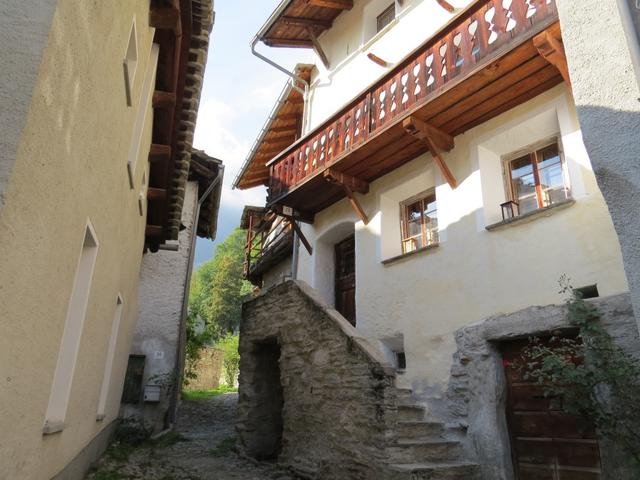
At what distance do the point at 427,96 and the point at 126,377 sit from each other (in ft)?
25.2

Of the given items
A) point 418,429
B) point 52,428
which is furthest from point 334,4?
point 52,428

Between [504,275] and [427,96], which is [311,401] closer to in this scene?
[504,275]

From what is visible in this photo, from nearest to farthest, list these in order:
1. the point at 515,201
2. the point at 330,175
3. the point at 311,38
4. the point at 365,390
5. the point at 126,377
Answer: the point at 365,390 < the point at 515,201 < the point at 330,175 < the point at 126,377 < the point at 311,38

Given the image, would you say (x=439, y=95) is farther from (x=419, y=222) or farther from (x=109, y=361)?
(x=109, y=361)

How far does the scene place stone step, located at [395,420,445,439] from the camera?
5453mm

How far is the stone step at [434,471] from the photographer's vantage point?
467 centimetres

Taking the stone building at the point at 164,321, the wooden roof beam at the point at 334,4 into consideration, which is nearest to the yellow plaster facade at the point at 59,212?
the stone building at the point at 164,321

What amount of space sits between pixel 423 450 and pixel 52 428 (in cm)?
362

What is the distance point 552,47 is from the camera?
523cm

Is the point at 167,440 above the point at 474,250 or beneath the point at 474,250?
beneath

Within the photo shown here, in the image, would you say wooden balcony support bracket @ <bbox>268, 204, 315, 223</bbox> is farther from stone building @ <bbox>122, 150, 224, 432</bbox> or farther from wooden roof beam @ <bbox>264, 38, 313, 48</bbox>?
wooden roof beam @ <bbox>264, 38, 313, 48</bbox>

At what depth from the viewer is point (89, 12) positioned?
9.99ft

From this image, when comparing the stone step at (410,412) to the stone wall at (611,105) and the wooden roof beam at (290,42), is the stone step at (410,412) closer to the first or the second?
the stone wall at (611,105)

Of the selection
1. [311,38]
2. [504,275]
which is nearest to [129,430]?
[504,275]
